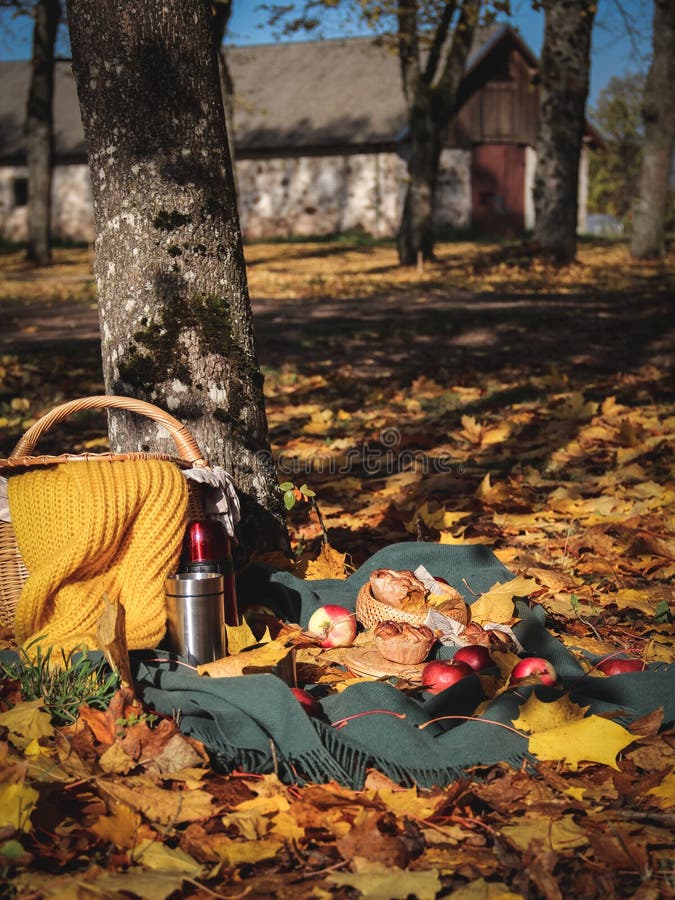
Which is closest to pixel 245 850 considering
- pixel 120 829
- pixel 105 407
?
pixel 120 829

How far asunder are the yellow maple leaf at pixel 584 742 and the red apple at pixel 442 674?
34 cm

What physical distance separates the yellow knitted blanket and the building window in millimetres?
28901

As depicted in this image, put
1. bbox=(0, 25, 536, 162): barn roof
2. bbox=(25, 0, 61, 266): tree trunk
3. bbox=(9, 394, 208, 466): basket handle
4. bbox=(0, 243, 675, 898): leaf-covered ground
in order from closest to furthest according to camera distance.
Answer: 1. bbox=(0, 243, 675, 898): leaf-covered ground
2. bbox=(9, 394, 208, 466): basket handle
3. bbox=(25, 0, 61, 266): tree trunk
4. bbox=(0, 25, 536, 162): barn roof

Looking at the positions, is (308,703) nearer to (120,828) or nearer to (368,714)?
(368,714)

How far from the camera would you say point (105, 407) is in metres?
2.67

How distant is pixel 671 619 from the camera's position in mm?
2934

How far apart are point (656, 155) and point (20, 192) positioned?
2055 cm

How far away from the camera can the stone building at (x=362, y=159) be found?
25.8 metres

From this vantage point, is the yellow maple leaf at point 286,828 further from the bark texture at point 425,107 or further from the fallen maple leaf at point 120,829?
the bark texture at point 425,107

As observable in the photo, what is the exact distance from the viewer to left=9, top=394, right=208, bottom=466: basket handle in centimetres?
261

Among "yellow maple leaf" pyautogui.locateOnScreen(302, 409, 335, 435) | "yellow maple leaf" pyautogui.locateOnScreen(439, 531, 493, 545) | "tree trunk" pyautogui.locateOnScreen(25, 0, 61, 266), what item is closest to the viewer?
"yellow maple leaf" pyautogui.locateOnScreen(439, 531, 493, 545)

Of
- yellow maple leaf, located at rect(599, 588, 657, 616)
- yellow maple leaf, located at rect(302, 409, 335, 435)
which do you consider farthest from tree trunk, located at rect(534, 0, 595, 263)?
yellow maple leaf, located at rect(599, 588, 657, 616)

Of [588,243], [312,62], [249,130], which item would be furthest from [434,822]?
[312,62]

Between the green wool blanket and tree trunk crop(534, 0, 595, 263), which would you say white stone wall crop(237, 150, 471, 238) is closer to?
tree trunk crop(534, 0, 595, 263)
